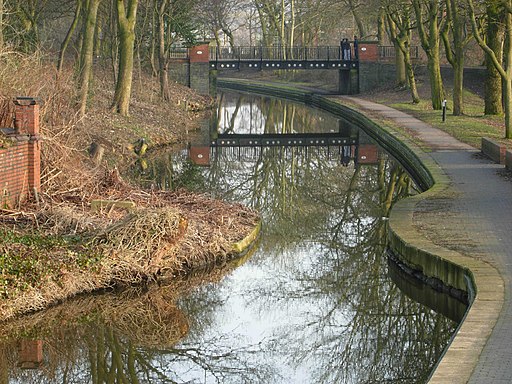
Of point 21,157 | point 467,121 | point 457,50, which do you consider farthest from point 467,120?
point 21,157

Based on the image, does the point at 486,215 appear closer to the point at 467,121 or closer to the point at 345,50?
the point at 467,121

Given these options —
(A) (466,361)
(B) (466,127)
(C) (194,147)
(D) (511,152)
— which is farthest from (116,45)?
(A) (466,361)

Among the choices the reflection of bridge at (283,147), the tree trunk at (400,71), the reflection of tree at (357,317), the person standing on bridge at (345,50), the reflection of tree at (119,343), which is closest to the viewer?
the reflection of tree at (119,343)

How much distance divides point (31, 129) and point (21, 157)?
0.53 m

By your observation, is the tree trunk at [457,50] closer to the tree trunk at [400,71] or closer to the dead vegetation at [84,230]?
the tree trunk at [400,71]

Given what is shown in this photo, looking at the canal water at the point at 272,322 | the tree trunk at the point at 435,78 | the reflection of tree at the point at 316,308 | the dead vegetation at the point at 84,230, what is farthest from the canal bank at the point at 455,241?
the tree trunk at the point at 435,78

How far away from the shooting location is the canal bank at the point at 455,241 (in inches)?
412

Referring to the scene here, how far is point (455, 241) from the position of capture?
16484mm

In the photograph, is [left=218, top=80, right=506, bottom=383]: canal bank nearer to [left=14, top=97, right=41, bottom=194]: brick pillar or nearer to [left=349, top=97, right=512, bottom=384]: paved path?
[left=349, top=97, right=512, bottom=384]: paved path

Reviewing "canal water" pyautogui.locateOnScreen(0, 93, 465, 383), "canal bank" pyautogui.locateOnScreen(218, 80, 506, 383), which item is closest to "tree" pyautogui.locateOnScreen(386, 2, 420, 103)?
"canal bank" pyautogui.locateOnScreen(218, 80, 506, 383)

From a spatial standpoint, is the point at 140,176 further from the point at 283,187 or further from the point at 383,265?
the point at 383,265

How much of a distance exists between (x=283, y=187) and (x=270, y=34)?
5922 cm

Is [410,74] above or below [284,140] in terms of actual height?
above

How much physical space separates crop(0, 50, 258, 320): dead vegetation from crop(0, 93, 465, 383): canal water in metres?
0.29
